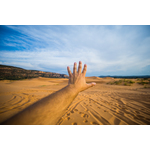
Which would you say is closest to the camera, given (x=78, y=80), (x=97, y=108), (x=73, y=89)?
(x=73, y=89)

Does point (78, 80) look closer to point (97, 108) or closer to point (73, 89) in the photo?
point (73, 89)

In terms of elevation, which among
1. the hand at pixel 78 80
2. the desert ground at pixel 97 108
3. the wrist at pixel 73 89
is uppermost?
the hand at pixel 78 80

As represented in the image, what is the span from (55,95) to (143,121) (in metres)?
2.69

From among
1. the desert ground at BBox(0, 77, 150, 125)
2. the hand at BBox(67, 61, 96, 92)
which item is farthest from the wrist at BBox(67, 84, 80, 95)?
the desert ground at BBox(0, 77, 150, 125)

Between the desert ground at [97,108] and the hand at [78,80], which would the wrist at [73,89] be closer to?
the hand at [78,80]

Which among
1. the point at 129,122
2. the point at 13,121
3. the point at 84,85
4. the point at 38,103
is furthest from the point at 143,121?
the point at 13,121

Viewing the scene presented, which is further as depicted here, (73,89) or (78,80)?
(78,80)

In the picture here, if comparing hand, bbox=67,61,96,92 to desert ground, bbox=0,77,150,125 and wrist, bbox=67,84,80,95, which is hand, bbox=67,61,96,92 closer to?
wrist, bbox=67,84,80,95

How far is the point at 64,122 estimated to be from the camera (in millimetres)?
1936

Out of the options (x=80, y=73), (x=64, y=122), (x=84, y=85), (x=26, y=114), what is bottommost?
(x=64, y=122)

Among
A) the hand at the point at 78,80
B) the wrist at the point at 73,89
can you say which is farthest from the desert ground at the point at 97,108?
the hand at the point at 78,80

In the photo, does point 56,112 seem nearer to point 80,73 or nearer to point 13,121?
point 13,121

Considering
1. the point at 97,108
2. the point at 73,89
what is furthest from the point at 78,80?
the point at 97,108

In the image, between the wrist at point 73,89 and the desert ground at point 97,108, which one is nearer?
the wrist at point 73,89
